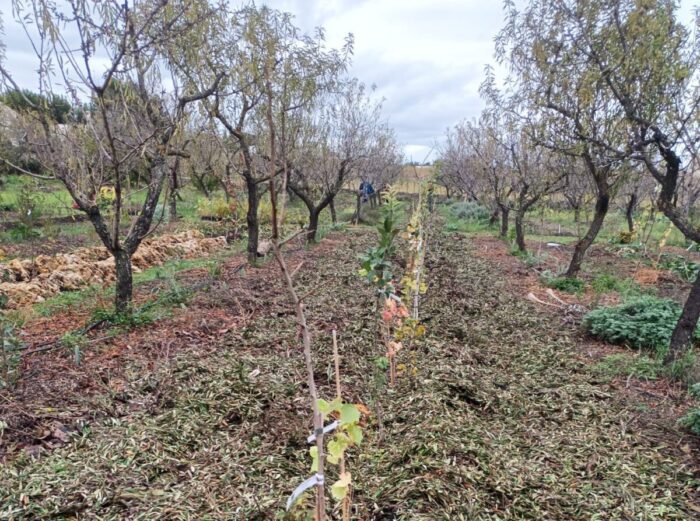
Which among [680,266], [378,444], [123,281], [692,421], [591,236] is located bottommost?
[378,444]

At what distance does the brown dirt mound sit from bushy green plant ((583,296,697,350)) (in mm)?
6968

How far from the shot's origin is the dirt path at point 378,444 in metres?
2.11

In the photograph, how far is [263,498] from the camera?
212 centimetres

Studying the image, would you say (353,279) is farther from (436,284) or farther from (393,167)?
(393,167)

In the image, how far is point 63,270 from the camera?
620 centimetres

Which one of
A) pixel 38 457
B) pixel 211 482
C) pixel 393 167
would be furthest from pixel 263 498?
pixel 393 167

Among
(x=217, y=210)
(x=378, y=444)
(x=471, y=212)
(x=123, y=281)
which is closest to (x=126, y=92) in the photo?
(x=123, y=281)

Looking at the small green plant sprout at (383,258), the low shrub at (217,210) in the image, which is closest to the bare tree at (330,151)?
the low shrub at (217,210)

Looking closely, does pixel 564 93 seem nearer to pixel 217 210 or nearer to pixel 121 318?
pixel 121 318

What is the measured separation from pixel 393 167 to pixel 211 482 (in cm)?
2182

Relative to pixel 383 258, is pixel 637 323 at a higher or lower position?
lower

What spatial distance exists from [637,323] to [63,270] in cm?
788

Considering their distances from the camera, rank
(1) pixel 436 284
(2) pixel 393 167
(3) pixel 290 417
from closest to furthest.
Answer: (3) pixel 290 417, (1) pixel 436 284, (2) pixel 393 167

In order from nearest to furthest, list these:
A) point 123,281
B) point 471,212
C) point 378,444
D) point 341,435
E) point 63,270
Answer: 1. point 341,435
2. point 378,444
3. point 123,281
4. point 63,270
5. point 471,212
